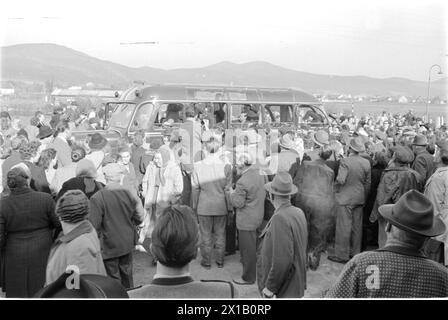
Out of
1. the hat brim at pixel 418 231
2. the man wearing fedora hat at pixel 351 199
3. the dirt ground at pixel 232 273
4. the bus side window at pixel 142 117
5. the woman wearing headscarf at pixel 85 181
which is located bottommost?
the dirt ground at pixel 232 273

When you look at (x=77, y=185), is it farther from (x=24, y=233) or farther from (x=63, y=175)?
(x=24, y=233)

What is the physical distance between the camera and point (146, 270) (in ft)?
16.4

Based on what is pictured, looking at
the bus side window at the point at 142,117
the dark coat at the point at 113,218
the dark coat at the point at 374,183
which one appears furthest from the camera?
the bus side window at the point at 142,117

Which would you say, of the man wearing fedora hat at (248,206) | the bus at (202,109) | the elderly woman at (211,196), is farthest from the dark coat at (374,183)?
the bus at (202,109)

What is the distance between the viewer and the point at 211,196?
16.3ft

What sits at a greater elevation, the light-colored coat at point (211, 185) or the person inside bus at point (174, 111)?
the person inside bus at point (174, 111)

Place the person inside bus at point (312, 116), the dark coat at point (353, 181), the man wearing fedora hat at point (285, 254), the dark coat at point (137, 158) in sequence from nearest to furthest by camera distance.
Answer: the man wearing fedora hat at point (285, 254) → the dark coat at point (353, 181) → the dark coat at point (137, 158) → the person inside bus at point (312, 116)

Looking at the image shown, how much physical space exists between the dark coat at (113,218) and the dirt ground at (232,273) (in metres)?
1.04

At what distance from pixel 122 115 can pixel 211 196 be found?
435cm

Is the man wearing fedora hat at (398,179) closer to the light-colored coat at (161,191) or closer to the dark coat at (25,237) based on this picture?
the light-colored coat at (161,191)

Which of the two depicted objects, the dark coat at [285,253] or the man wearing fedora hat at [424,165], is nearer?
the dark coat at [285,253]

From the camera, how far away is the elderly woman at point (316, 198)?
5039mm

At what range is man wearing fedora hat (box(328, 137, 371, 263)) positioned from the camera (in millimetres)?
5203

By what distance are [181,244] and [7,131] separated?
7.18 m
